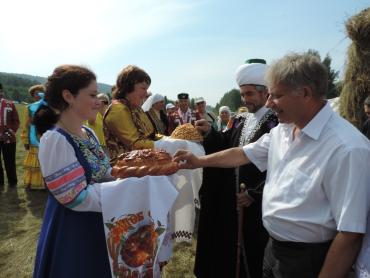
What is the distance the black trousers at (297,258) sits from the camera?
1.72 meters

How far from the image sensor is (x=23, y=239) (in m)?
5.02

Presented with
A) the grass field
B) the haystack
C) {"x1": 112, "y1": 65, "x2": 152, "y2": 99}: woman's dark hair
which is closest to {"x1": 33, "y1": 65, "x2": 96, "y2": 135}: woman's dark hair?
{"x1": 112, "y1": 65, "x2": 152, "y2": 99}: woman's dark hair

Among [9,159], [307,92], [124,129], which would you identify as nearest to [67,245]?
[124,129]

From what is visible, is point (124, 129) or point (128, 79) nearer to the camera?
point (124, 129)

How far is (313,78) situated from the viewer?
1678 mm

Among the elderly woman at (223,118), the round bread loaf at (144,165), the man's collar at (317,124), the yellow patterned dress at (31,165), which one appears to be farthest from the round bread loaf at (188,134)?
the elderly woman at (223,118)

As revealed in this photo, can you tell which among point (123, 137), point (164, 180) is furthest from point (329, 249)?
point (123, 137)

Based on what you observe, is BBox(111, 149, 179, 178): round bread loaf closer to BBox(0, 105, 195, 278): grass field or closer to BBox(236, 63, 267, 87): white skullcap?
BBox(236, 63, 267, 87): white skullcap

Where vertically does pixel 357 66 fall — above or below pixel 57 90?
above

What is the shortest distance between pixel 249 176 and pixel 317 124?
1291 millimetres

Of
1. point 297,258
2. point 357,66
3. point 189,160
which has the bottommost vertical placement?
point 297,258

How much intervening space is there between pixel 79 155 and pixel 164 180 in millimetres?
556

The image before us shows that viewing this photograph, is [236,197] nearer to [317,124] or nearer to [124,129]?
[124,129]

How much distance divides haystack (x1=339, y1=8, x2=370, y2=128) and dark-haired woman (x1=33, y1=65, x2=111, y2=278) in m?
1.86
